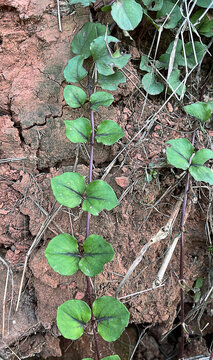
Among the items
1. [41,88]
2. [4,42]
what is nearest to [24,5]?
[4,42]

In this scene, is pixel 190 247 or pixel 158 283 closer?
pixel 158 283

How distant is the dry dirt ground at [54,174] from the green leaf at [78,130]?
11 cm

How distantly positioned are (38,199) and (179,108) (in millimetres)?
742

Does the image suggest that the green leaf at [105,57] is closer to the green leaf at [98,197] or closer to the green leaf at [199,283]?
the green leaf at [98,197]

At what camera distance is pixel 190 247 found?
5.14ft

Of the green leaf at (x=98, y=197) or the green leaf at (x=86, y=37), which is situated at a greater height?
the green leaf at (x=86, y=37)

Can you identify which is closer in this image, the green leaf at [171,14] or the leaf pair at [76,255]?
the leaf pair at [76,255]

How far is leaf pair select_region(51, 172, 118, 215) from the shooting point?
1185mm

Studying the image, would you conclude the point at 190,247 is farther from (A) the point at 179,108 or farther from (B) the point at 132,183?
(A) the point at 179,108

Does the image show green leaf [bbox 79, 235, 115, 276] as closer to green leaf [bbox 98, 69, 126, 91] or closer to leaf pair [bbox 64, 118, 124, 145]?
leaf pair [bbox 64, 118, 124, 145]

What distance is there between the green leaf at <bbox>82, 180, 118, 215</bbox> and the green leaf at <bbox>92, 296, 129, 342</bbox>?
1.07ft

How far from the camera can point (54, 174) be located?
1.39 meters

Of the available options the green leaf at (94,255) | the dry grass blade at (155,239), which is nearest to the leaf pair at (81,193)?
the green leaf at (94,255)

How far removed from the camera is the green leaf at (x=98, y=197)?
46.4 inches
